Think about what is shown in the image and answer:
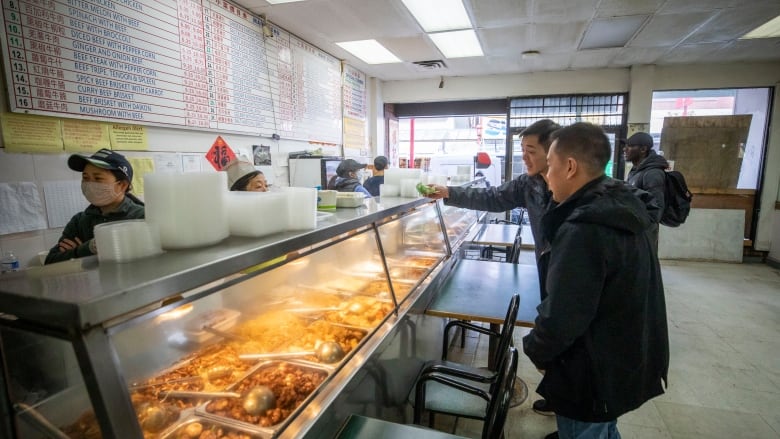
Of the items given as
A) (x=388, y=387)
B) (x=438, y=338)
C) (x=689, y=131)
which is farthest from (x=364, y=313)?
(x=689, y=131)

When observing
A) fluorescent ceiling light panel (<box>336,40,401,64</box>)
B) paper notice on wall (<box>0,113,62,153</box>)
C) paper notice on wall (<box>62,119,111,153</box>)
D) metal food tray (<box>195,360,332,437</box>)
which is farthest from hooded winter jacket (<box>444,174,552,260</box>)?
fluorescent ceiling light panel (<box>336,40,401,64</box>)

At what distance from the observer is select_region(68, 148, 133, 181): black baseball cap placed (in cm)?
223

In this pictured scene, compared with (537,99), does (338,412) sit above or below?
below

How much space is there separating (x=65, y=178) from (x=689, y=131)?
Answer: 29.9ft

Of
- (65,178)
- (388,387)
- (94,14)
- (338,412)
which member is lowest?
(388,387)

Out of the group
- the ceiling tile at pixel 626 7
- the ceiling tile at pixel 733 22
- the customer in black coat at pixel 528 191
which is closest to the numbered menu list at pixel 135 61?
the customer in black coat at pixel 528 191

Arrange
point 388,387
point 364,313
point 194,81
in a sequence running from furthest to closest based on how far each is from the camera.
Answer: point 194,81 → point 364,313 → point 388,387

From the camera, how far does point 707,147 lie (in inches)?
280

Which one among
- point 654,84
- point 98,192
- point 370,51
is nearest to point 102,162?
point 98,192

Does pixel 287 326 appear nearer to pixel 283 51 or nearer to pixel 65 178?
pixel 65 178

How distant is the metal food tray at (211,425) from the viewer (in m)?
1.22

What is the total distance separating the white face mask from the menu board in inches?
27.9

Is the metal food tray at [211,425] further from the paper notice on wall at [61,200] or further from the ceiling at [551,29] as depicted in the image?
the ceiling at [551,29]

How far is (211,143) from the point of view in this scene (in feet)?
13.1
